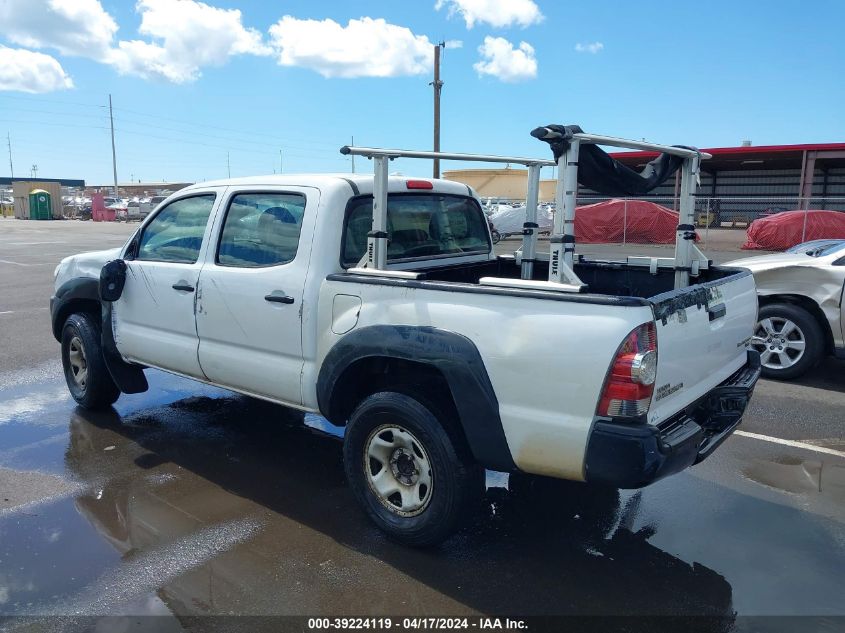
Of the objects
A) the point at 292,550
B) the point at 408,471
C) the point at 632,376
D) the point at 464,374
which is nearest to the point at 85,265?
the point at 292,550

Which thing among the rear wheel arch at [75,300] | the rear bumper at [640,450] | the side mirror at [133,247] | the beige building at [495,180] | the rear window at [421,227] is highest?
the beige building at [495,180]

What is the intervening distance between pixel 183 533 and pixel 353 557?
38.8 inches

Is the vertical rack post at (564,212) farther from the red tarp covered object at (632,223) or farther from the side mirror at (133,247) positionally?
the red tarp covered object at (632,223)

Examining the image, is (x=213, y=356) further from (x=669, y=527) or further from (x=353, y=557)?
(x=669, y=527)

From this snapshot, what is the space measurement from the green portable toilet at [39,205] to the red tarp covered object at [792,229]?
53390 millimetres

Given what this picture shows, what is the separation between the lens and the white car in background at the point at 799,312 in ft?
Result: 22.0

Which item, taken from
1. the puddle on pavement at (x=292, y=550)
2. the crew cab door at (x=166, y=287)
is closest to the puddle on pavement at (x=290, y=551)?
the puddle on pavement at (x=292, y=550)

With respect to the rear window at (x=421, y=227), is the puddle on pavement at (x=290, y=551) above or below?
below

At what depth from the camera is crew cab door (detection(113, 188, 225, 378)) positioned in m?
4.67

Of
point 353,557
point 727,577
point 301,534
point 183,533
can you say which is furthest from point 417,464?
point 727,577

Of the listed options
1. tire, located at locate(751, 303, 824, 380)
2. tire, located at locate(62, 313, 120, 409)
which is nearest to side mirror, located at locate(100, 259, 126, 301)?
tire, located at locate(62, 313, 120, 409)

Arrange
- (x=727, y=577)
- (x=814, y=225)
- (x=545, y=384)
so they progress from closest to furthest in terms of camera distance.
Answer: (x=545, y=384) → (x=727, y=577) → (x=814, y=225)

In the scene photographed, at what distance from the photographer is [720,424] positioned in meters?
3.66

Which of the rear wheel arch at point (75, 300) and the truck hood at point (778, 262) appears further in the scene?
the truck hood at point (778, 262)
